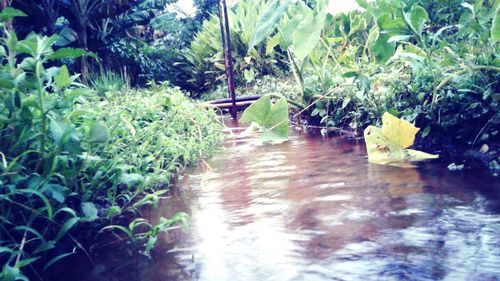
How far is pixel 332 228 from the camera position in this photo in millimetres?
1438

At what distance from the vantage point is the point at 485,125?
7.00 ft

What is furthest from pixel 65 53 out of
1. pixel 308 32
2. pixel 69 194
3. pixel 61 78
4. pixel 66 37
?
pixel 66 37

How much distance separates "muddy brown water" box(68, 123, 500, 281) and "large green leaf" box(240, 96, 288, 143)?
531 millimetres

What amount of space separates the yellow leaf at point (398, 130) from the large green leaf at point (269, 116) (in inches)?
27.0

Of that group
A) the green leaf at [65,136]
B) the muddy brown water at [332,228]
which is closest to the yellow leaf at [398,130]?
the muddy brown water at [332,228]

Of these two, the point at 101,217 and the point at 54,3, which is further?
the point at 54,3

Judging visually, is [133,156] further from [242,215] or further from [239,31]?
[239,31]

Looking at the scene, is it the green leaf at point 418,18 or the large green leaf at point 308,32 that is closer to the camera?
the green leaf at point 418,18

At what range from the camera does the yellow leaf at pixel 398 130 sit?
2168mm

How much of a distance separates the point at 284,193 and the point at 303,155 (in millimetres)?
818

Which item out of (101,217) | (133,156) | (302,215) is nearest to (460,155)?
(302,215)

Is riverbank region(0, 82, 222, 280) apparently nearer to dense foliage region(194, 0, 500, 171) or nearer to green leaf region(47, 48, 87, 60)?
green leaf region(47, 48, 87, 60)

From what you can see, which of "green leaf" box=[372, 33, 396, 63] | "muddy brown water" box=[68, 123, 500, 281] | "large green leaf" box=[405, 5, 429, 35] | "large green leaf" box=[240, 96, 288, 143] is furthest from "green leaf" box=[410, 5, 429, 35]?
"large green leaf" box=[240, 96, 288, 143]

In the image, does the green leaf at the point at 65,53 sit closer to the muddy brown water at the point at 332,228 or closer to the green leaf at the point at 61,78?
the green leaf at the point at 61,78
